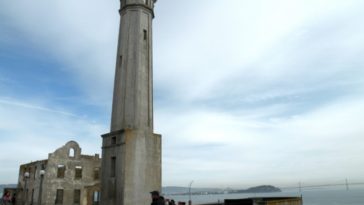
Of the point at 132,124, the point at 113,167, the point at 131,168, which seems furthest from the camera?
the point at 132,124

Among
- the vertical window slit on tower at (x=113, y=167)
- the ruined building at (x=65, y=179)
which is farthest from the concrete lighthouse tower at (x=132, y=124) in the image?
the ruined building at (x=65, y=179)

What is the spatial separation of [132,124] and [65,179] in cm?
2357

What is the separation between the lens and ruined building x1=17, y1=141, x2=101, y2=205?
1400 inches

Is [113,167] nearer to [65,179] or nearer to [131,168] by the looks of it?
[131,168]

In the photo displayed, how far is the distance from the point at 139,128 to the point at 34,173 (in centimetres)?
2678

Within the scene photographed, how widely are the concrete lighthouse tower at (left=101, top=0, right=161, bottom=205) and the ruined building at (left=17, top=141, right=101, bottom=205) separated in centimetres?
2180

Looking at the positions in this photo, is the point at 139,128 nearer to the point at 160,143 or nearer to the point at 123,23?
the point at 160,143

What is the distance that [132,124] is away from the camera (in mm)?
16891

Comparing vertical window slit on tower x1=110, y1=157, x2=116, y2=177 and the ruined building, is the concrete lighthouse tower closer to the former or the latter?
vertical window slit on tower x1=110, y1=157, x2=116, y2=177

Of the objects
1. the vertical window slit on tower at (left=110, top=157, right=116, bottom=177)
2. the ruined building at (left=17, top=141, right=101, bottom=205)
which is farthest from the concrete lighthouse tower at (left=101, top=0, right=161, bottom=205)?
the ruined building at (left=17, top=141, right=101, bottom=205)

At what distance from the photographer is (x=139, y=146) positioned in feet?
53.2

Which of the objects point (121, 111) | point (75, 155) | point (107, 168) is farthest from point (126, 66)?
point (75, 155)

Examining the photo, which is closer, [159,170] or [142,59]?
[159,170]

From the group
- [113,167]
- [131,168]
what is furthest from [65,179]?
[131,168]
